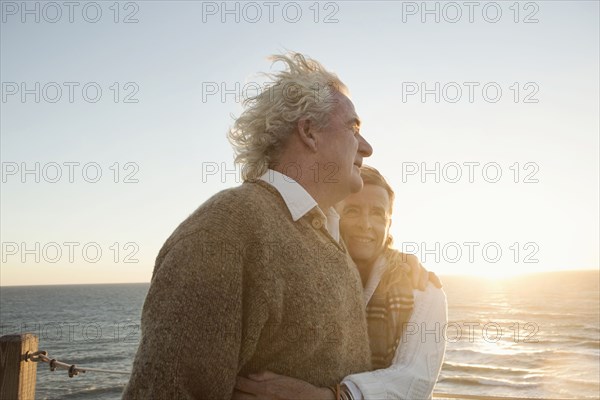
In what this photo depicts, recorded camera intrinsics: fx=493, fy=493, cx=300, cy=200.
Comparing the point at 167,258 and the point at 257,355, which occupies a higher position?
the point at 167,258

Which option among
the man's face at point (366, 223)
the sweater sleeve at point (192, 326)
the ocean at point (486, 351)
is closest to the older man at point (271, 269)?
the sweater sleeve at point (192, 326)

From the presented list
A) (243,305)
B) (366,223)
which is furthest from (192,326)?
(366,223)

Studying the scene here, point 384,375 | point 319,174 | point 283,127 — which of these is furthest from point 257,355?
point 283,127

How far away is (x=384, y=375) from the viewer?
179cm

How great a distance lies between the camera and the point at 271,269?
1496mm

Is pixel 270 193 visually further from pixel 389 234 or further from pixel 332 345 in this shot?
pixel 389 234

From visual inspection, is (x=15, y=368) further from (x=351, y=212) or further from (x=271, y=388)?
(x=351, y=212)

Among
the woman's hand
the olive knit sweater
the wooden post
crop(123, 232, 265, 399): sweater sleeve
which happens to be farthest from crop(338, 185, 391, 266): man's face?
the wooden post

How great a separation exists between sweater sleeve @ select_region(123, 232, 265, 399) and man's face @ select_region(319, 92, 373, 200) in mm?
679

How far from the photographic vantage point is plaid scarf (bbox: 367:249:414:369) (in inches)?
A: 82.8

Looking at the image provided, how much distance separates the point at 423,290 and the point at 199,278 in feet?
4.42

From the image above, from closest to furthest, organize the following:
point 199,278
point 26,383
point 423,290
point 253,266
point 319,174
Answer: point 199,278 < point 253,266 < point 319,174 < point 423,290 < point 26,383

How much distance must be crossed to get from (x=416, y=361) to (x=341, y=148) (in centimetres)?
91

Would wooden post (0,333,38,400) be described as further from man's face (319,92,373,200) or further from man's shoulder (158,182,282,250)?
man's face (319,92,373,200)
